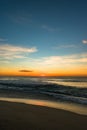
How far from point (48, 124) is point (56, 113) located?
1.73 m

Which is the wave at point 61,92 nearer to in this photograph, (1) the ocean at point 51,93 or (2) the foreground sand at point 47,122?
(1) the ocean at point 51,93

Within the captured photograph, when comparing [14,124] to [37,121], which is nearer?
[14,124]

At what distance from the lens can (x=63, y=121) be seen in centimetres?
676

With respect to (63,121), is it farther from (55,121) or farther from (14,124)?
(14,124)

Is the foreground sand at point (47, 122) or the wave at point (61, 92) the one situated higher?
the wave at point (61, 92)

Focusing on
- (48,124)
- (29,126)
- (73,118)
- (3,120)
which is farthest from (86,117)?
(3,120)

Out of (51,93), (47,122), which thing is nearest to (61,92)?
(51,93)

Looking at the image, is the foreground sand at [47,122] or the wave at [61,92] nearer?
the foreground sand at [47,122]

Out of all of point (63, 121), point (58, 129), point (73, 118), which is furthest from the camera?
point (73, 118)

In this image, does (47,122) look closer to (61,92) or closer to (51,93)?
(51,93)

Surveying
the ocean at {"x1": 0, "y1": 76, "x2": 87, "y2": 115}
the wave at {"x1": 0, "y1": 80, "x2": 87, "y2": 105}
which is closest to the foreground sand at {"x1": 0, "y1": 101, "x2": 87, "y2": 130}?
the ocean at {"x1": 0, "y1": 76, "x2": 87, "y2": 115}

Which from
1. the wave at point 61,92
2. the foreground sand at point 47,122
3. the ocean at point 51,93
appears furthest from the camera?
the wave at point 61,92

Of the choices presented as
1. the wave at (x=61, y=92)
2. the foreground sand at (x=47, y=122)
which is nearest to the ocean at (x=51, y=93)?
the wave at (x=61, y=92)

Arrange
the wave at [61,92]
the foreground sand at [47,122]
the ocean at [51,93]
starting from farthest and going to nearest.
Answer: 1. the wave at [61,92]
2. the ocean at [51,93]
3. the foreground sand at [47,122]
